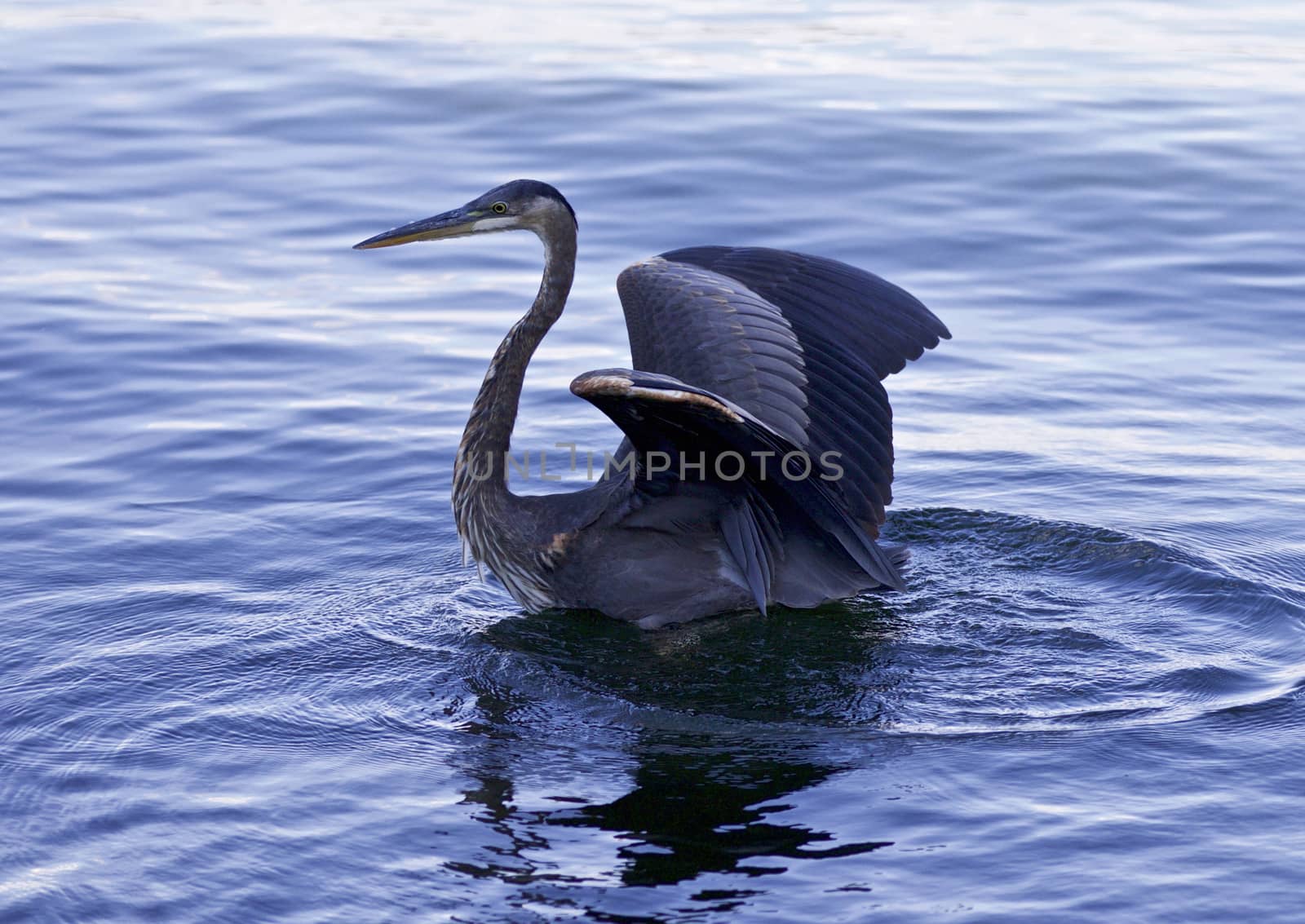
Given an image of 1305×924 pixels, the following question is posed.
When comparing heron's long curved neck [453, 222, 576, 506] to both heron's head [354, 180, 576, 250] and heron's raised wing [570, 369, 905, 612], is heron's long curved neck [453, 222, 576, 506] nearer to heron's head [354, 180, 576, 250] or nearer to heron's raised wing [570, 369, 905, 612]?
heron's head [354, 180, 576, 250]

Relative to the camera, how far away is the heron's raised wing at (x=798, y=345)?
6410 millimetres

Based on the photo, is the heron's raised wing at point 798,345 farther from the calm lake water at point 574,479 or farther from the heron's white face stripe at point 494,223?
the calm lake water at point 574,479

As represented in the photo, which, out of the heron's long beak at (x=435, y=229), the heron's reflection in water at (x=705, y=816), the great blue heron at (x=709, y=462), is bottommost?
the heron's reflection in water at (x=705, y=816)

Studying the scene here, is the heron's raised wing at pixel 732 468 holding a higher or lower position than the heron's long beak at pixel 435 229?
lower

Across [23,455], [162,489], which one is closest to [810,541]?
[162,489]

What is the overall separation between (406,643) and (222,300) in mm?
4574

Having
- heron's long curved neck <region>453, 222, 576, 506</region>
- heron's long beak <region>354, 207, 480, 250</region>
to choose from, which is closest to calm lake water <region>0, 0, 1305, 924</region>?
heron's long curved neck <region>453, 222, 576, 506</region>

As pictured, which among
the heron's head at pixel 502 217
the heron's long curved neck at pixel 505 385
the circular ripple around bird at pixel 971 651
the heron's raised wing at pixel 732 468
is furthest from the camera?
the heron's head at pixel 502 217

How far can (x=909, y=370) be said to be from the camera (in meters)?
9.45

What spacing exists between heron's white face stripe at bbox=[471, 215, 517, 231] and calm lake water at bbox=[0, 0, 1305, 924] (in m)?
1.32

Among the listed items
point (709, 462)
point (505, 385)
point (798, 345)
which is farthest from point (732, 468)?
point (505, 385)

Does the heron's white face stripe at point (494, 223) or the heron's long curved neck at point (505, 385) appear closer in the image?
the heron's long curved neck at point (505, 385)

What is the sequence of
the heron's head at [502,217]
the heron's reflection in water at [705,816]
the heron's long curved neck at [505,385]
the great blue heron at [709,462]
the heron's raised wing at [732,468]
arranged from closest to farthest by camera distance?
the heron's reflection in water at [705,816]
the heron's raised wing at [732,468]
the great blue heron at [709,462]
the heron's long curved neck at [505,385]
the heron's head at [502,217]

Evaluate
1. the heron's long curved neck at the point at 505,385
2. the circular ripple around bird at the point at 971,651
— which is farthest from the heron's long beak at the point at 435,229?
the circular ripple around bird at the point at 971,651
